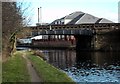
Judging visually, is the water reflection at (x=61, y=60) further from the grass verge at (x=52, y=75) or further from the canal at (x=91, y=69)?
→ the grass verge at (x=52, y=75)

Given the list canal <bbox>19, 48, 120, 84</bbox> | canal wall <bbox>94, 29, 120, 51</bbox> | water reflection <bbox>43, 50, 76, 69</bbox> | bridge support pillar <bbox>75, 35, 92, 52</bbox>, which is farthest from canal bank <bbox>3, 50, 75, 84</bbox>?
bridge support pillar <bbox>75, 35, 92, 52</bbox>

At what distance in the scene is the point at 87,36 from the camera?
94.0 m

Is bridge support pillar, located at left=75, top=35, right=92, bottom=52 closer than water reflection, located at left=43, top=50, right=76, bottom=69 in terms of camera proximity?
No

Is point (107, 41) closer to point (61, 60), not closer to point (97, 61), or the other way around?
point (61, 60)

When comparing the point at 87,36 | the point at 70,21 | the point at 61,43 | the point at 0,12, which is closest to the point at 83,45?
the point at 87,36

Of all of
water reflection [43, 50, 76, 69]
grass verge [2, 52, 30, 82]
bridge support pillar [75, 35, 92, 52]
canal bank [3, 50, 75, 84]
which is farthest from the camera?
bridge support pillar [75, 35, 92, 52]

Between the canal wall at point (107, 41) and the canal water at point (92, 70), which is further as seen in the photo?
the canal wall at point (107, 41)

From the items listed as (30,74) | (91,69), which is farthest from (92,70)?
(30,74)

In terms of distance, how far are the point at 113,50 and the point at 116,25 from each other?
11.0 m

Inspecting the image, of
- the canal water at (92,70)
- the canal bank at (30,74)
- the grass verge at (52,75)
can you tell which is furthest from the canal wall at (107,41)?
the grass verge at (52,75)

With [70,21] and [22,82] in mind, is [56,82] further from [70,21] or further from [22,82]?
[70,21]

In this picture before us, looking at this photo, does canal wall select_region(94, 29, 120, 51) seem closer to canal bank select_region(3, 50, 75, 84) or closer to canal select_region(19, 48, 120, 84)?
canal select_region(19, 48, 120, 84)

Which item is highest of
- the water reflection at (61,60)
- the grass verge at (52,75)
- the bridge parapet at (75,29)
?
the bridge parapet at (75,29)

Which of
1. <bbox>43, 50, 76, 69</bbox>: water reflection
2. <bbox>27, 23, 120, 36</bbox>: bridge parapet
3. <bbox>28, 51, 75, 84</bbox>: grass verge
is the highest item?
<bbox>27, 23, 120, 36</bbox>: bridge parapet
